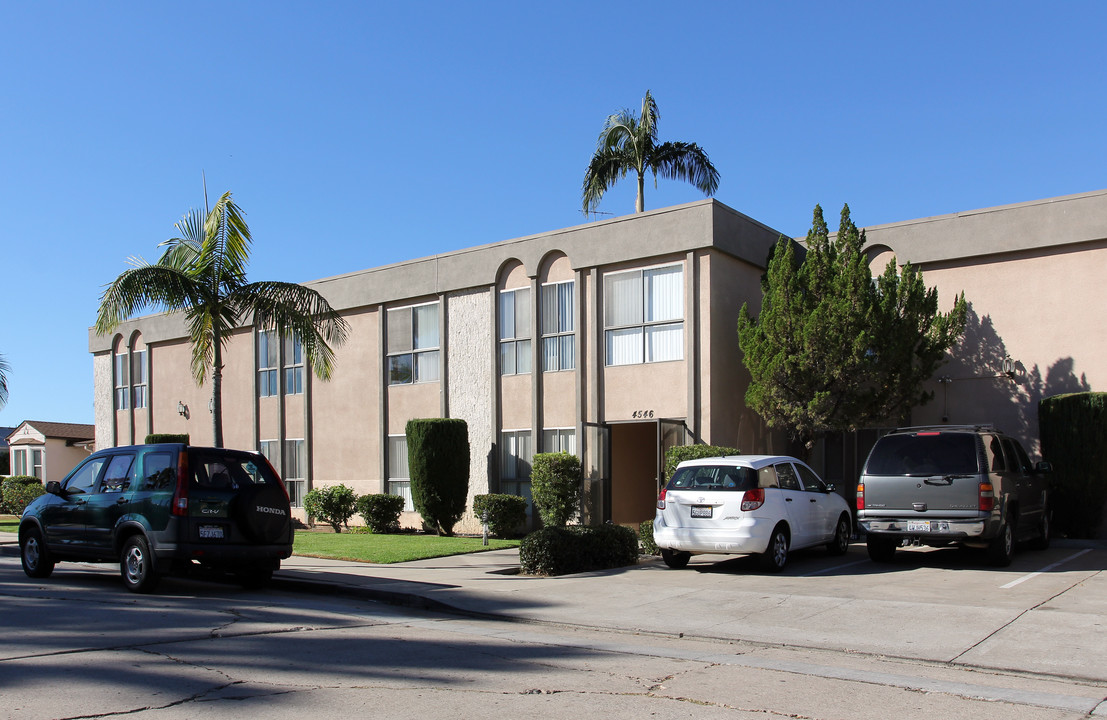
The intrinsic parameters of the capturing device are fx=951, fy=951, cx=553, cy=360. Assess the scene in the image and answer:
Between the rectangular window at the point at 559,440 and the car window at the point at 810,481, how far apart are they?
665 centimetres

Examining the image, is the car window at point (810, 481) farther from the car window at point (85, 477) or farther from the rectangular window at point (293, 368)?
the rectangular window at point (293, 368)

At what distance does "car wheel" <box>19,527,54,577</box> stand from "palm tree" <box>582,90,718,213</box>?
22.4m

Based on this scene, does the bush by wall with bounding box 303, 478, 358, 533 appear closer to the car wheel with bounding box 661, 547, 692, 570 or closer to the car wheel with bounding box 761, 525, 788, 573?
the car wheel with bounding box 661, 547, 692, 570

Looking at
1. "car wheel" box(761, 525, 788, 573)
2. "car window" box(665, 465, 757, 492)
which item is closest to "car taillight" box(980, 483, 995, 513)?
"car wheel" box(761, 525, 788, 573)

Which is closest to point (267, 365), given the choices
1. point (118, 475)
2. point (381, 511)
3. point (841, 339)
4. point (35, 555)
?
point (381, 511)

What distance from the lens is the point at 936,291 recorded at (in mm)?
17656

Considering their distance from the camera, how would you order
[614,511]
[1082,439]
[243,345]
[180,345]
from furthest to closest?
[180,345]
[243,345]
[614,511]
[1082,439]

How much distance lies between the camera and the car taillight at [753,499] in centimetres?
1280

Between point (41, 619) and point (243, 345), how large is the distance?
19493mm

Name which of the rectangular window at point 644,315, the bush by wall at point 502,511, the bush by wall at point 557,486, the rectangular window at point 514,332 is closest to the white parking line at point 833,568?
the rectangular window at point 644,315

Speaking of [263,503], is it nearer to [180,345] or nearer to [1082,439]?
[1082,439]

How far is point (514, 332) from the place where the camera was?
71.7 ft

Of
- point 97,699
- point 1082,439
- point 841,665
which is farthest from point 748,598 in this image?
point 1082,439

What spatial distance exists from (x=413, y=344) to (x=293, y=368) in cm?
468
